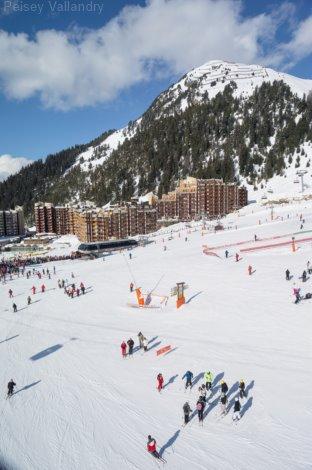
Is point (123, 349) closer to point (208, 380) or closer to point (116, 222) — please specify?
point (208, 380)

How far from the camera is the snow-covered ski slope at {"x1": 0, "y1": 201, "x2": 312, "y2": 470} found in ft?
41.4

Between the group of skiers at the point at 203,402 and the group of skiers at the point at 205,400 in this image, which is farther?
the group of skiers at the point at 205,400

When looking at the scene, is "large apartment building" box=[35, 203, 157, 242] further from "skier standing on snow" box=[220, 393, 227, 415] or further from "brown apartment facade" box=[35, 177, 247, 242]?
"skier standing on snow" box=[220, 393, 227, 415]

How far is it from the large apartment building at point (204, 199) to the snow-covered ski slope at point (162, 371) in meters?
77.4

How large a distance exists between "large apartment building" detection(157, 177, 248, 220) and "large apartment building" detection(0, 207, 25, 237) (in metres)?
58.1

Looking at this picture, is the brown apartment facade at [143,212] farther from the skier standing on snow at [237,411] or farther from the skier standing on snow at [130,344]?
the skier standing on snow at [237,411]

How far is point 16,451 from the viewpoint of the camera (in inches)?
523

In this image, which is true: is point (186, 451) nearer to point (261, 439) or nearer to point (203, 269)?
point (261, 439)

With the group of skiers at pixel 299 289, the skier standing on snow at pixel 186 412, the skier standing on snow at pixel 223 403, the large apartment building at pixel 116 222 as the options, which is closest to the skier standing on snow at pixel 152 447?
the skier standing on snow at pixel 186 412

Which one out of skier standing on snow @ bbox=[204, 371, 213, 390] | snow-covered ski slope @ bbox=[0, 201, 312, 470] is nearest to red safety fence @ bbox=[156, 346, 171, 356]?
snow-covered ski slope @ bbox=[0, 201, 312, 470]

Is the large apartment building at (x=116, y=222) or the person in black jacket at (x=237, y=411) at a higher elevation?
the large apartment building at (x=116, y=222)

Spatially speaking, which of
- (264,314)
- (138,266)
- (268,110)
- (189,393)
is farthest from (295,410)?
(268,110)

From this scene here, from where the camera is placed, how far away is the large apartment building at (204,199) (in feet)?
364

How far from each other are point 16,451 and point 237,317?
14.6 m
